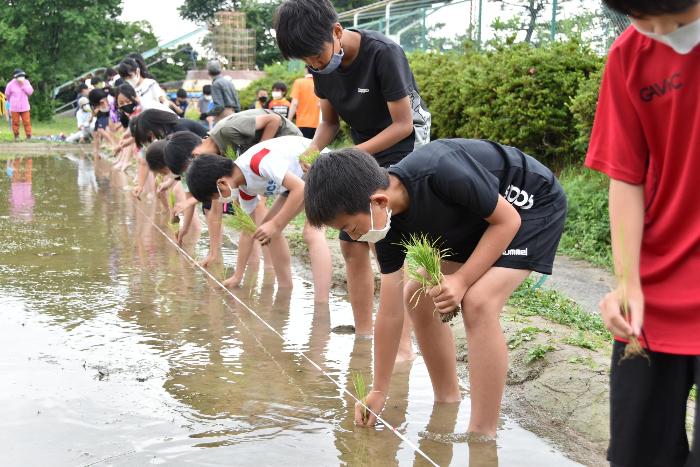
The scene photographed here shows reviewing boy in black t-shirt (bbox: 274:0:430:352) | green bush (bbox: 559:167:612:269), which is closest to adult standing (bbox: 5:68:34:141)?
green bush (bbox: 559:167:612:269)

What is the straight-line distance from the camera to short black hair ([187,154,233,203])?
17.8 feet

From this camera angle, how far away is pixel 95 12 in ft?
114

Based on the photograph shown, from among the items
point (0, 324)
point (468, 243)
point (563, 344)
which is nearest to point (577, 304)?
point (563, 344)

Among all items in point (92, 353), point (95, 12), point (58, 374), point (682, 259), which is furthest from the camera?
point (95, 12)

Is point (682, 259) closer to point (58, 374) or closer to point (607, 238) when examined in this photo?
point (58, 374)

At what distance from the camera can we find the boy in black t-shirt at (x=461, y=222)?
3123 mm

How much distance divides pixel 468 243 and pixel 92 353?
2.24 meters

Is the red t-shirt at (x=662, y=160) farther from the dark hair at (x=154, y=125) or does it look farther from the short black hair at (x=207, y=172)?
the dark hair at (x=154, y=125)

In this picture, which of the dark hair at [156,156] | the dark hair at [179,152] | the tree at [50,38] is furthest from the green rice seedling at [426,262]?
the tree at [50,38]

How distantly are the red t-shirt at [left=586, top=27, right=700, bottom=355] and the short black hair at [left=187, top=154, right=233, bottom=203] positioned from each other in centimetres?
349

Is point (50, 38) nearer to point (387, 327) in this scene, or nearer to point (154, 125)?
point (154, 125)

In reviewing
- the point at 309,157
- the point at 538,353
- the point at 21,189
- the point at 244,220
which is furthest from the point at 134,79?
the point at 538,353

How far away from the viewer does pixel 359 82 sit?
15.0 feet

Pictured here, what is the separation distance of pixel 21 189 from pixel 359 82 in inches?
359
